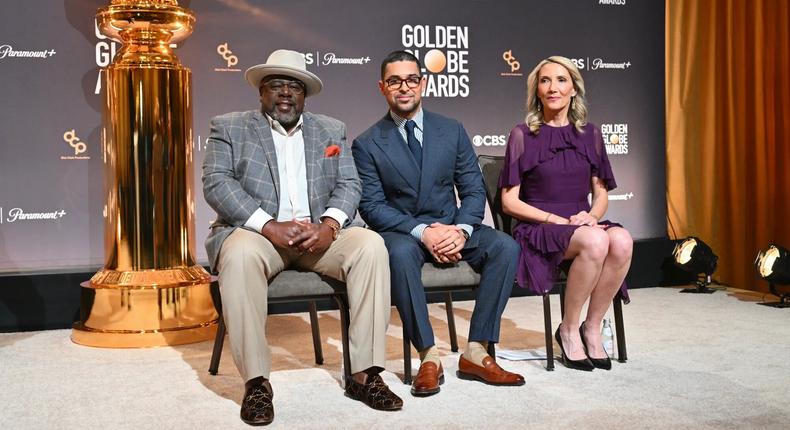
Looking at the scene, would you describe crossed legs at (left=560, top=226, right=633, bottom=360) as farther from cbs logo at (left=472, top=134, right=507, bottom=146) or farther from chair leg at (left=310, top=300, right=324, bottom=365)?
cbs logo at (left=472, top=134, right=507, bottom=146)

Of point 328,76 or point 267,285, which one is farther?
point 328,76

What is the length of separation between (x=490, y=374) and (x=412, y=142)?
102cm

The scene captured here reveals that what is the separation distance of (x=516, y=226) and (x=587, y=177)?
38cm

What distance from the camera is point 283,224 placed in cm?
335

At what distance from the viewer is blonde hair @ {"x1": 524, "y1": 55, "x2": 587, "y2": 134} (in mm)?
3930

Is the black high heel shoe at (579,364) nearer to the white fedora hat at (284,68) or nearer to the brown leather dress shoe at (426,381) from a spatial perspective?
the brown leather dress shoe at (426,381)

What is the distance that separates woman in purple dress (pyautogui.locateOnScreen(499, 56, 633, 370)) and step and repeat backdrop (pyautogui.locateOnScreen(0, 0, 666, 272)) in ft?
6.52

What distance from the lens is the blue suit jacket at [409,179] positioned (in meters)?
3.74

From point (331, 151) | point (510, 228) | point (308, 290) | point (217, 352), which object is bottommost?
point (217, 352)

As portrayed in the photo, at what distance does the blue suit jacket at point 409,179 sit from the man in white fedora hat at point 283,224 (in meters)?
0.12

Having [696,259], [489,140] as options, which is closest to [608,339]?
[696,259]

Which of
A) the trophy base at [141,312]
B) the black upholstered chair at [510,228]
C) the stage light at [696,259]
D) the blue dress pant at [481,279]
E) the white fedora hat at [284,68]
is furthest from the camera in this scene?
the stage light at [696,259]

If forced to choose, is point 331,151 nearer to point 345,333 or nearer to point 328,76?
point 345,333

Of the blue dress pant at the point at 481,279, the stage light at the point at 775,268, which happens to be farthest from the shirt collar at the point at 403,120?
the stage light at the point at 775,268
